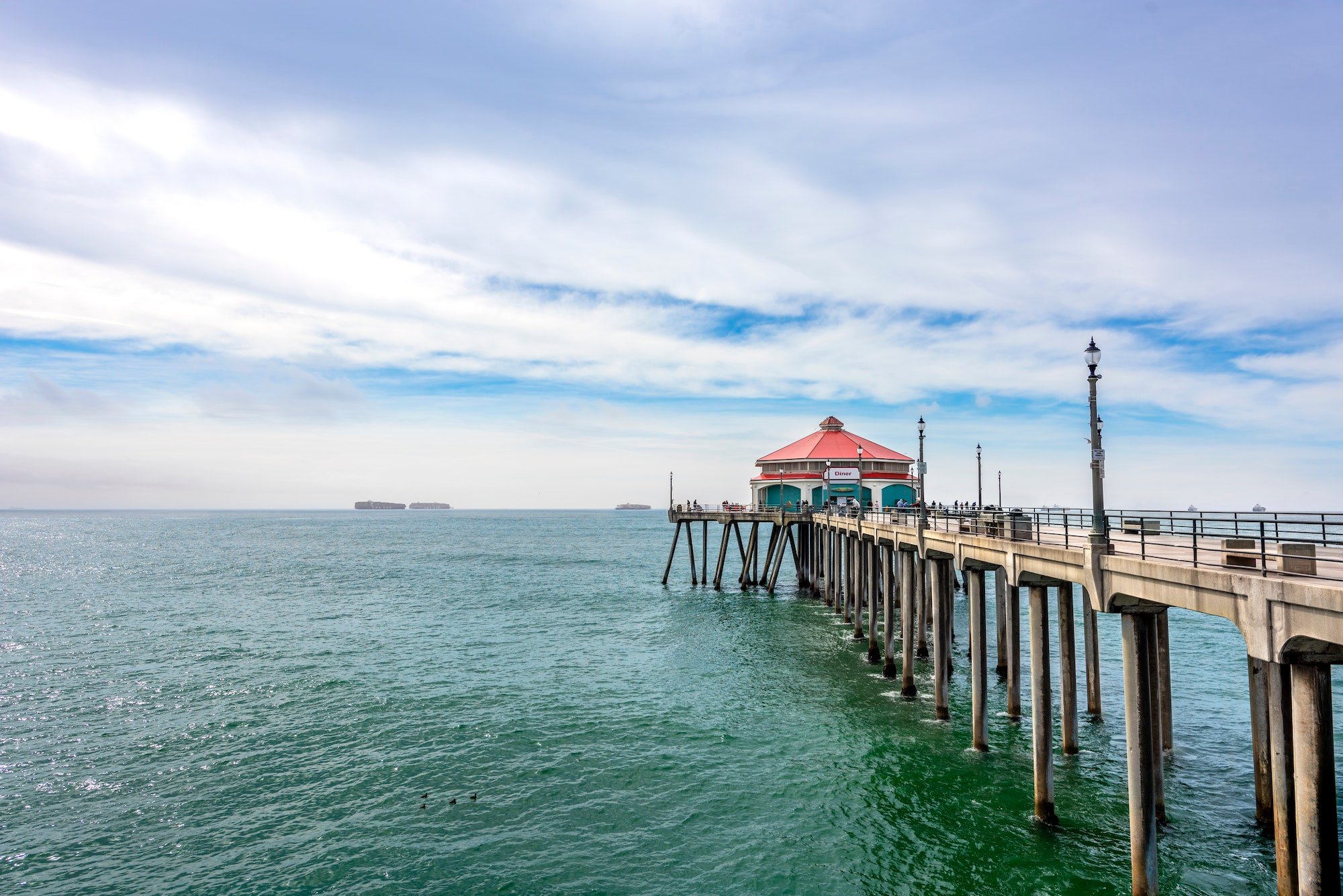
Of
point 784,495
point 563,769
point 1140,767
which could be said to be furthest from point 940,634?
point 784,495

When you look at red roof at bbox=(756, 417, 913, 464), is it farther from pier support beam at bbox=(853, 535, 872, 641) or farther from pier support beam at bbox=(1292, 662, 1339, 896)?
pier support beam at bbox=(1292, 662, 1339, 896)

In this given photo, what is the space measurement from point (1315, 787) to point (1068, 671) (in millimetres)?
11033

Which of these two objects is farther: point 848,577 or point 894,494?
point 894,494

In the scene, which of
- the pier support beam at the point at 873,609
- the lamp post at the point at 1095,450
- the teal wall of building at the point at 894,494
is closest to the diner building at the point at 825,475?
the teal wall of building at the point at 894,494

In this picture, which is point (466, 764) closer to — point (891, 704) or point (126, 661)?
point (891, 704)

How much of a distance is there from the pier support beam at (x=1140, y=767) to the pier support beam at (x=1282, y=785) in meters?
1.61

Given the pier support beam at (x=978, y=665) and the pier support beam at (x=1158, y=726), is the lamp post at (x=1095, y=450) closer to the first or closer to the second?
the pier support beam at (x=1158, y=726)

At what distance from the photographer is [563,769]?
1834cm

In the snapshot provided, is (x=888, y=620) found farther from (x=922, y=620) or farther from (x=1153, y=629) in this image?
(x=1153, y=629)

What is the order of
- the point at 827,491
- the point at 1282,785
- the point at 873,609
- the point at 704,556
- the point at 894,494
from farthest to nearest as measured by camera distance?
the point at 827,491 < the point at 894,494 < the point at 704,556 < the point at 873,609 < the point at 1282,785

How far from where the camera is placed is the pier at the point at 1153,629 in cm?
897

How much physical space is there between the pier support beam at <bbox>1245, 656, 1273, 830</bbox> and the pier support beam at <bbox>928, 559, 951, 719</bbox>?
23.3 feet

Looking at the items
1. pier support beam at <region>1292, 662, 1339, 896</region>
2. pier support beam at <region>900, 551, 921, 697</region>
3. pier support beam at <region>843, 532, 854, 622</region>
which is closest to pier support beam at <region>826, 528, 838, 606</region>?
pier support beam at <region>843, 532, 854, 622</region>

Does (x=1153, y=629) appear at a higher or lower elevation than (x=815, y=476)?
lower
